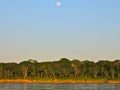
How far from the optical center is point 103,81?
632ft

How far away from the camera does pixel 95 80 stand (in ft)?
642

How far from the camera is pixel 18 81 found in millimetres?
199250

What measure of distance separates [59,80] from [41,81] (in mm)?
8986

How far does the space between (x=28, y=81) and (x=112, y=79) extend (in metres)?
41.4

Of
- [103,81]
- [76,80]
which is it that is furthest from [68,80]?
[103,81]

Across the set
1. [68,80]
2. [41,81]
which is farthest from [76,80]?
[41,81]

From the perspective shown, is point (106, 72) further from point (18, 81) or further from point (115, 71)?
point (18, 81)

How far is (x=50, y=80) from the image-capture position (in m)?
199

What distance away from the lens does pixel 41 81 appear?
200m

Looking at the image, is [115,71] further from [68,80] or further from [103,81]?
[68,80]

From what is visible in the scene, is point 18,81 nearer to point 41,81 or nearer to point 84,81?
point 41,81

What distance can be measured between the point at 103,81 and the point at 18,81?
1652 inches

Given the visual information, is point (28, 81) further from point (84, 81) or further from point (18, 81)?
point (84, 81)

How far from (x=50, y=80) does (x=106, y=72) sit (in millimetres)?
27941
